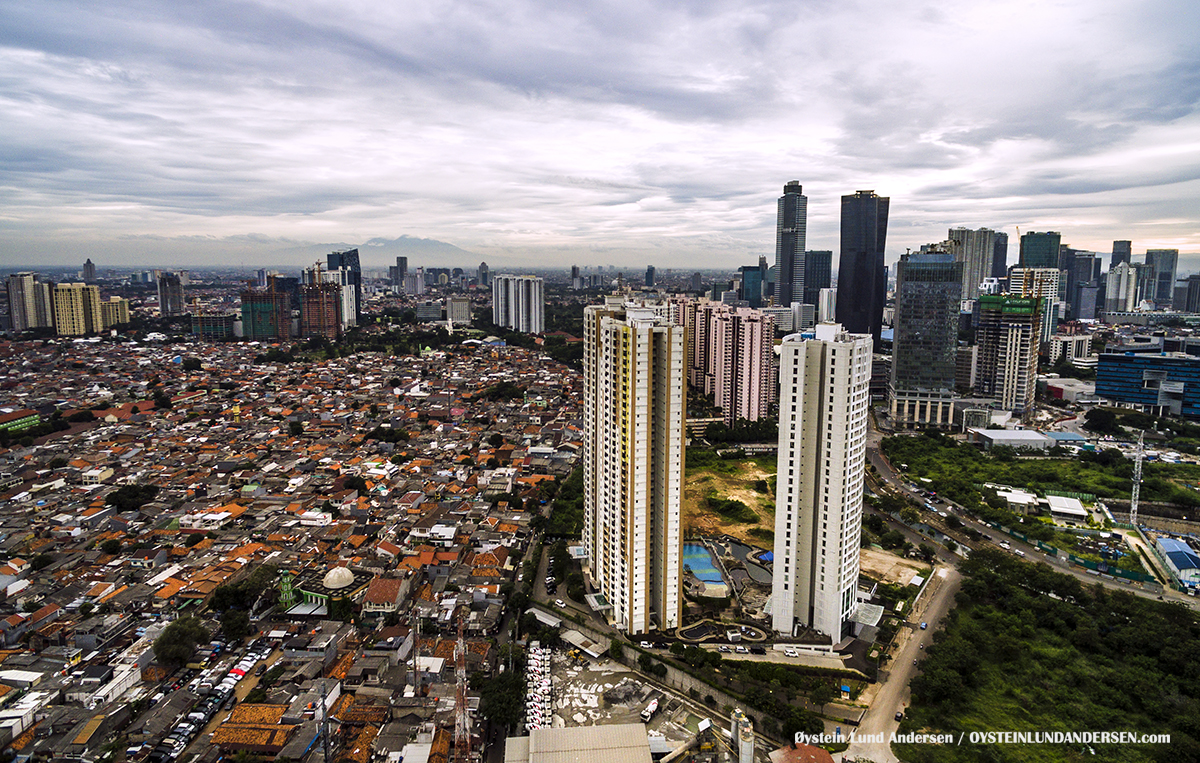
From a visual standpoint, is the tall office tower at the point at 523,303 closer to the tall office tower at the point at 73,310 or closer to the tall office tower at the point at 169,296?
the tall office tower at the point at 169,296

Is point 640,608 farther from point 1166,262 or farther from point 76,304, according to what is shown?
point 1166,262

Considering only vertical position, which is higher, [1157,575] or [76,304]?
[76,304]

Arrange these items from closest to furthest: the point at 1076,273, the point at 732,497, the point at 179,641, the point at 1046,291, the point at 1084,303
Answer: the point at 179,641, the point at 732,497, the point at 1046,291, the point at 1084,303, the point at 1076,273

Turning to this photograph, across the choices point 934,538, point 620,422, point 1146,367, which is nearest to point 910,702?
point 620,422

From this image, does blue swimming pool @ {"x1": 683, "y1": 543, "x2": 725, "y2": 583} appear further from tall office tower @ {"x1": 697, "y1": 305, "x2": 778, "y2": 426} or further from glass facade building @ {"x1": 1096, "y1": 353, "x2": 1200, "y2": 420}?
glass facade building @ {"x1": 1096, "y1": 353, "x2": 1200, "y2": 420}

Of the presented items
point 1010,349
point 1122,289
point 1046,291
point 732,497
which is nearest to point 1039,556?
point 732,497

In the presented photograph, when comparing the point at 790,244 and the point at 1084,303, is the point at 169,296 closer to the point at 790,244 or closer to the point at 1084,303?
the point at 790,244
